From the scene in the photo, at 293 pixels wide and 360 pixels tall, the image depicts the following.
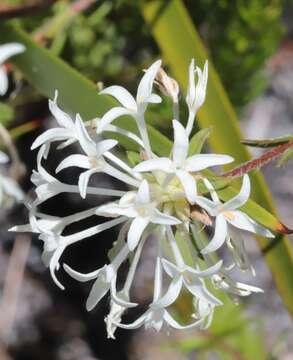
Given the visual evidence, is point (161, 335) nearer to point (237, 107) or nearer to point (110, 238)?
point (110, 238)

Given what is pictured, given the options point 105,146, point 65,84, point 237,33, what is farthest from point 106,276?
point 237,33

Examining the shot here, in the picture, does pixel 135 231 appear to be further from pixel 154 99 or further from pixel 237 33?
pixel 237 33

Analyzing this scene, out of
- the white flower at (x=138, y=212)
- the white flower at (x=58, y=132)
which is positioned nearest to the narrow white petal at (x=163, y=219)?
the white flower at (x=138, y=212)

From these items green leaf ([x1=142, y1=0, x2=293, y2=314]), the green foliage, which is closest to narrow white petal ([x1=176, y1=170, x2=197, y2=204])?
green leaf ([x1=142, y1=0, x2=293, y2=314])

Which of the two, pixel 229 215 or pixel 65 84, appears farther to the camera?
pixel 65 84

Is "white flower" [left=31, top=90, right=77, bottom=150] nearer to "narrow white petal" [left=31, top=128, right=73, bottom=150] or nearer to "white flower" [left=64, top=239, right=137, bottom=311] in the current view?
"narrow white petal" [left=31, top=128, right=73, bottom=150]

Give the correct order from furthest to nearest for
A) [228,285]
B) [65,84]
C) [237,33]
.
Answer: [237,33]
[65,84]
[228,285]

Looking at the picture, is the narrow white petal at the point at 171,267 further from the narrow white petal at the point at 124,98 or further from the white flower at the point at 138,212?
the narrow white petal at the point at 124,98
